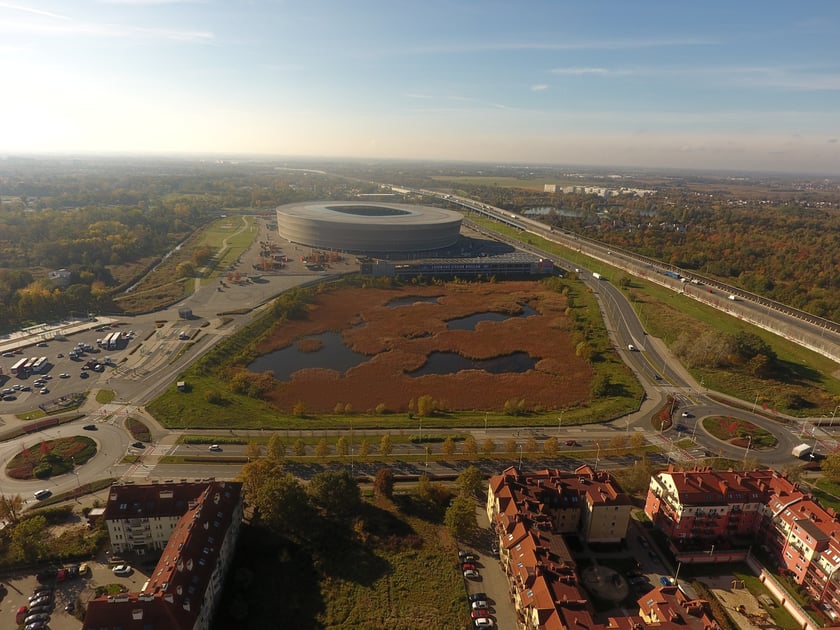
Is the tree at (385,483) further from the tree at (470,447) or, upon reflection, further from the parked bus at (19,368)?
the parked bus at (19,368)

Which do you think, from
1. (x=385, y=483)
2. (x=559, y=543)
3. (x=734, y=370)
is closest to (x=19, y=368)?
(x=385, y=483)

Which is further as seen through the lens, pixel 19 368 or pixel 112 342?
pixel 112 342

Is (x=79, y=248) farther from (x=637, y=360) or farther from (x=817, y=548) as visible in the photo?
(x=817, y=548)

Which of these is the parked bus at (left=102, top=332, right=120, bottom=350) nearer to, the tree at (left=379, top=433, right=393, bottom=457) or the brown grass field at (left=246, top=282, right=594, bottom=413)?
the brown grass field at (left=246, top=282, right=594, bottom=413)

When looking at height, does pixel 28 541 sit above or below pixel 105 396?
above

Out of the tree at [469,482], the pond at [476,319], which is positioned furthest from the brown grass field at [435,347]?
the tree at [469,482]

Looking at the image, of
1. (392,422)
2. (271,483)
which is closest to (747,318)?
(392,422)

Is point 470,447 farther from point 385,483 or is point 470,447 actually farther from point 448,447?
point 385,483
